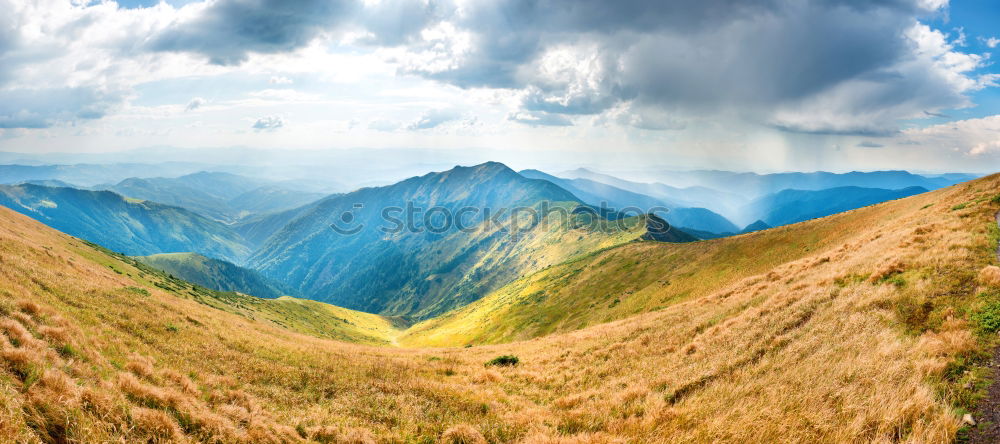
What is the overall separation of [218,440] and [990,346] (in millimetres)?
18369

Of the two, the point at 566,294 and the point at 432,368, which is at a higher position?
the point at 432,368

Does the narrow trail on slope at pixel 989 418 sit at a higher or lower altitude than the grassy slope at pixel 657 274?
higher

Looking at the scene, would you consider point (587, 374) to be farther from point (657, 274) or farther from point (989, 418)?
point (657, 274)

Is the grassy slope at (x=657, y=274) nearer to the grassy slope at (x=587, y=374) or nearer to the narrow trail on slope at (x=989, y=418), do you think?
the grassy slope at (x=587, y=374)

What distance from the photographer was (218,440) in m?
7.78

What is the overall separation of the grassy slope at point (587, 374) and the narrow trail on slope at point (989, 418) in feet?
0.93

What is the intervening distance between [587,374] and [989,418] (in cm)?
1159

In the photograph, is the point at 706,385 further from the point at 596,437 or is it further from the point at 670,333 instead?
the point at 670,333

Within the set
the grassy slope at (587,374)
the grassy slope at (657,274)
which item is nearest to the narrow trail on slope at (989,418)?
the grassy slope at (587,374)

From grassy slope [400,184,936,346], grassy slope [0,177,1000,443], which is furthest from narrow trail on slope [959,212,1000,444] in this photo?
grassy slope [400,184,936,346]

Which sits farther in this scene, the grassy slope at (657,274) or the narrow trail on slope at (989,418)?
the grassy slope at (657,274)

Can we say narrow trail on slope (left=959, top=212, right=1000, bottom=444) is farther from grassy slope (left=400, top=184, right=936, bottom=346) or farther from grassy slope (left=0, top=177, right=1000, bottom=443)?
grassy slope (left=400, top=184, right=936, bottom=346)

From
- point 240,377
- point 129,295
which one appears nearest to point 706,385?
point 240,377

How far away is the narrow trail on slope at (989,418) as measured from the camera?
722 centimetres
